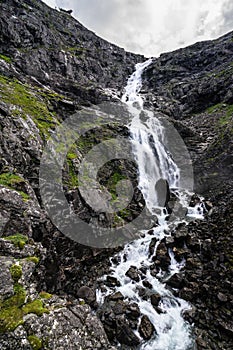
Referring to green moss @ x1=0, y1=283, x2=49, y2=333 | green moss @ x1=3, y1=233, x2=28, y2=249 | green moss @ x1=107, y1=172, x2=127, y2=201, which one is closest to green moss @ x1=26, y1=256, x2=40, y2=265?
green moss @ x1=3, y1=233, x2=28, y2=249

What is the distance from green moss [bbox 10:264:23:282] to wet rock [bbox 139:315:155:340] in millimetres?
6203

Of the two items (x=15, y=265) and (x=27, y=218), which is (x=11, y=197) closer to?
(x=27, y=218)

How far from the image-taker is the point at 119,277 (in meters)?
13.2

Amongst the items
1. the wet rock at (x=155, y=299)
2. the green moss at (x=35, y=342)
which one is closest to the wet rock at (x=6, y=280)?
the green moss at (x=35, y=342)

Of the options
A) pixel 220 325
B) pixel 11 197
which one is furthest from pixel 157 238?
pixel 11 197

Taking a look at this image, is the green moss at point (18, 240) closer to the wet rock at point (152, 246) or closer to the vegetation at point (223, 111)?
the wet rock at point (152, 246)

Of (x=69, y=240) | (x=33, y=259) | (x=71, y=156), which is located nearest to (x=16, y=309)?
(x=33, y=259)

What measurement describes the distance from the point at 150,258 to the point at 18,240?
8950 mm

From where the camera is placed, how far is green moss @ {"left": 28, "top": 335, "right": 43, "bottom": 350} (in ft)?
19.9

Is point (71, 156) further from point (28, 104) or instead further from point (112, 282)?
point (112, 282)

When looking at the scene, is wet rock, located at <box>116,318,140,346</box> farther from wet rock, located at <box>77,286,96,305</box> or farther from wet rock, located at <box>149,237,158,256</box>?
wet rock, located at <box>149,237,158,256</box>

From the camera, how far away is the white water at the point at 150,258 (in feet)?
32.1

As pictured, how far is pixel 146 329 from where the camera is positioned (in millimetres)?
9805

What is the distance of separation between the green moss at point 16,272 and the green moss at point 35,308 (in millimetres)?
1013
